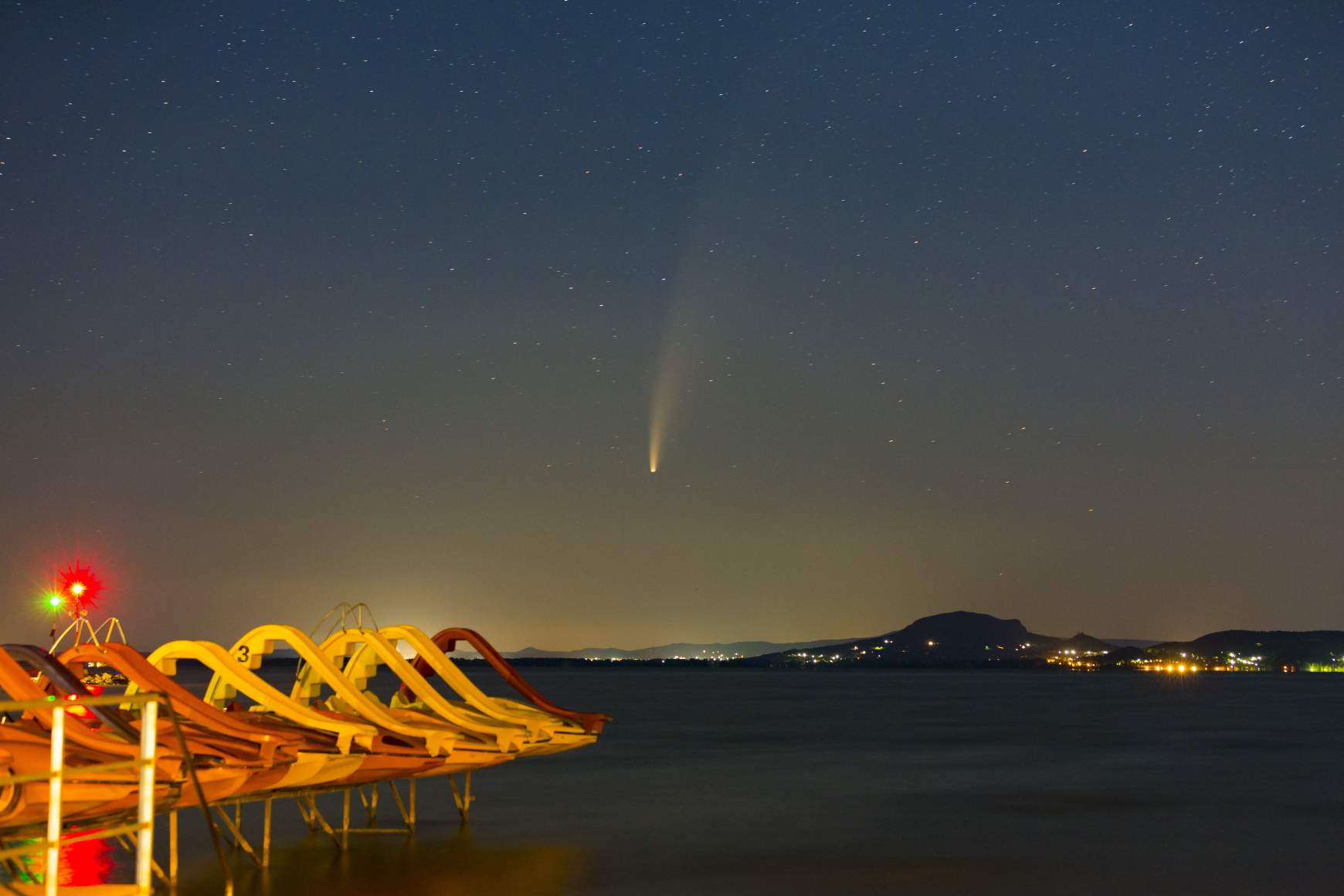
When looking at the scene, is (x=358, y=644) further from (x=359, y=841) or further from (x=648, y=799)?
(x=648, y=799)

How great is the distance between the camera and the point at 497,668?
1567 cm

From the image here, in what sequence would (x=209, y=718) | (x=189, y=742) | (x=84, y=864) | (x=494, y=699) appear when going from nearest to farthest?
(x=189, y=742)
(x=209, y=718)
(x=84, y=864)
(x=494, y=699)

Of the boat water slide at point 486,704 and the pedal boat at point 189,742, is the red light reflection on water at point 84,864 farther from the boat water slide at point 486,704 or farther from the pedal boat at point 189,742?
the boat water slide at point 486,704

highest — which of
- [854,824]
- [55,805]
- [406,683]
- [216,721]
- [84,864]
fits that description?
[406,683]

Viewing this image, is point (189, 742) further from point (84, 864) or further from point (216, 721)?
point (84, 864)

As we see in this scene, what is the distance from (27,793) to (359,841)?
24.7 feet

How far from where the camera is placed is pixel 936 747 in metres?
37.1

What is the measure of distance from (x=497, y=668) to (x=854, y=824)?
5432 millimetres

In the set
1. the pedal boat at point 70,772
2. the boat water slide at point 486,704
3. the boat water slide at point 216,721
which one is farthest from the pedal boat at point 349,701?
the pedal boat at point 70,772

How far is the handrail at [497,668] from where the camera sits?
15.6m

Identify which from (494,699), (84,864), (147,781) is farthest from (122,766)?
(494,699)

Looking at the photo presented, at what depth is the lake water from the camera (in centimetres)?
1339

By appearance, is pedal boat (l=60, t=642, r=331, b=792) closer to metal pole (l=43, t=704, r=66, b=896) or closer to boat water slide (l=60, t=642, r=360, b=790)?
boat water slide (l=60, t=642, r=360, b=790)

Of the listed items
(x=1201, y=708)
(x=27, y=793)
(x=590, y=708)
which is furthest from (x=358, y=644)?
(x=1201, y=708)
